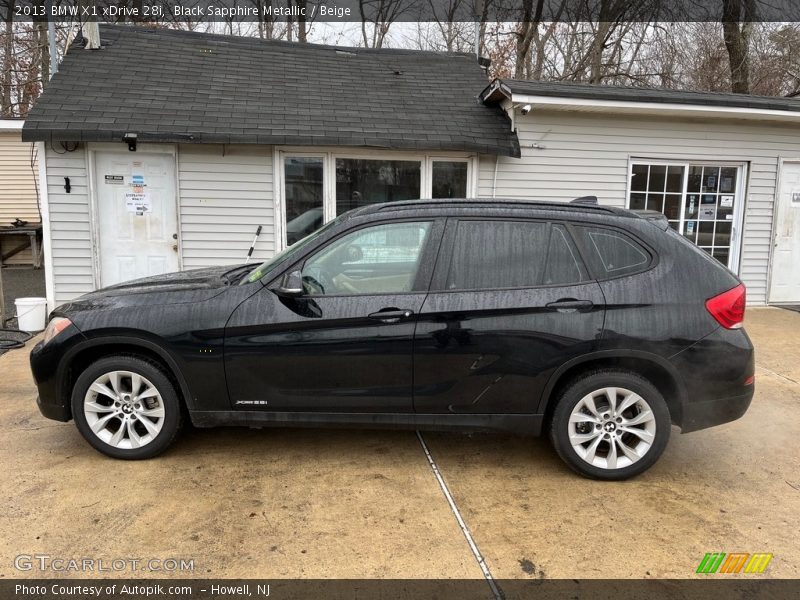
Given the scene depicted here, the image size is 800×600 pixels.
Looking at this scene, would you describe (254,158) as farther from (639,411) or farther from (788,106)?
(788,106)

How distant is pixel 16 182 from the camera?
46.7 feet

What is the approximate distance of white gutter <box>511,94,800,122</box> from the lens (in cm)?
776

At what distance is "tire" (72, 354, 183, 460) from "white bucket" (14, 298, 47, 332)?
14.0 feet

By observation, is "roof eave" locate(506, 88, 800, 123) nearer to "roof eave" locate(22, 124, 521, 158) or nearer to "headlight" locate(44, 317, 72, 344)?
"roof eave" locate(22, 124, 521, 158)

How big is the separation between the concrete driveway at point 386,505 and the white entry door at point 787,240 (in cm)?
607

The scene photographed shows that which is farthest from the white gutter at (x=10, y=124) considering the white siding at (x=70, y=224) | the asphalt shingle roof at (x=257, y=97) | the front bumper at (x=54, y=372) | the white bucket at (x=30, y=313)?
the front bumper at (x=54, y=372)

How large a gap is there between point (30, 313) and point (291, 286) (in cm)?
537

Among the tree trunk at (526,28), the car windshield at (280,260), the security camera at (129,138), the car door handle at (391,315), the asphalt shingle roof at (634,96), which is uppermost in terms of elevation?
the tree trunk at (526,28)

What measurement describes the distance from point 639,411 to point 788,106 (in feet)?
24.2

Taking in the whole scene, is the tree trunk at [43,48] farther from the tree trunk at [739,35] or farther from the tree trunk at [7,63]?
the tree trunk at [739,35]

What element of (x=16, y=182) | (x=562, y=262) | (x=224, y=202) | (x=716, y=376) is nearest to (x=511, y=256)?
(x=562, y=262)

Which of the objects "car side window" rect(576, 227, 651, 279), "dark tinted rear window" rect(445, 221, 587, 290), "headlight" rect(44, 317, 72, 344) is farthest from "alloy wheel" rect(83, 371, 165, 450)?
"car side window" rect(576, 227, 651, 279)

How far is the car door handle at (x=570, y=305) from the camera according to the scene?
328 centimetres

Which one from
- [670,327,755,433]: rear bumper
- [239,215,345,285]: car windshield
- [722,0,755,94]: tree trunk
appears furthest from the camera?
[722,0,755,94]: tree trunk
